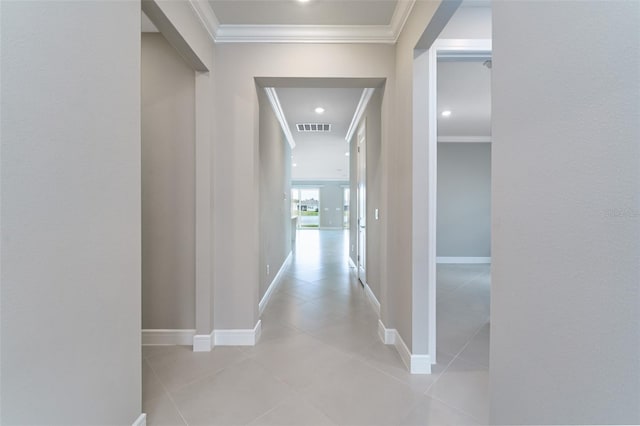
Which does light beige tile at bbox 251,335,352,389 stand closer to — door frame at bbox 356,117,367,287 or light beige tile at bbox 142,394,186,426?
light beige tile at bbox 142,394,186,426

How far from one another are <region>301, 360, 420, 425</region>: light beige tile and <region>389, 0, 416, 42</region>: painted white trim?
281 centimetres

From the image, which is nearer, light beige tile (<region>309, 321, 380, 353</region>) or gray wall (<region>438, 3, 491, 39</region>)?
gray wall (<region>438, 3, 491, 39</region>)

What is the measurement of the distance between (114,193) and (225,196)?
1.15m

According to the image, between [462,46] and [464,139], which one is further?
[464,139]

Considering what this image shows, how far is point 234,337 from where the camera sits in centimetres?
234

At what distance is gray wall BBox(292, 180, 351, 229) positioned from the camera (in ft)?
44.8

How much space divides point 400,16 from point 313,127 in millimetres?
3374

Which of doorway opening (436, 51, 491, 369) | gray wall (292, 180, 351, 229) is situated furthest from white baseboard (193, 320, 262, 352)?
gray wall (292, 180, 351, 229)

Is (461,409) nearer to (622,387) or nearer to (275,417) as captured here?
(275,417)

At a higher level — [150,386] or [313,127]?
[313,127]

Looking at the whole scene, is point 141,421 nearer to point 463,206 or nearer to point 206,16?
point 206,16

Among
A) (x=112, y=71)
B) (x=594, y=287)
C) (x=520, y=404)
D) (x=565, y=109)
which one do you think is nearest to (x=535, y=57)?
(x=565, y=109)

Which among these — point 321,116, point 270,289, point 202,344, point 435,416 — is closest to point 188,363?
point 202,344

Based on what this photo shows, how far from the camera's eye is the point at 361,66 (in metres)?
2.37
